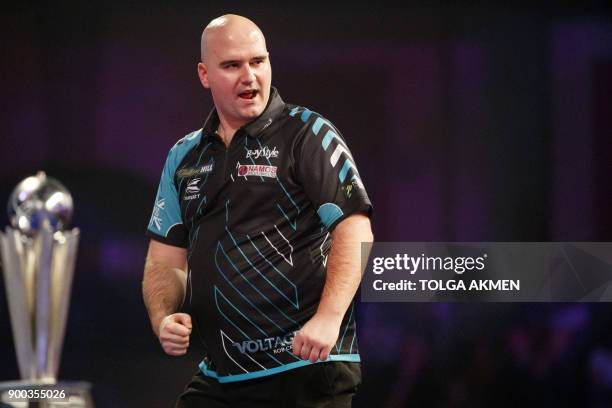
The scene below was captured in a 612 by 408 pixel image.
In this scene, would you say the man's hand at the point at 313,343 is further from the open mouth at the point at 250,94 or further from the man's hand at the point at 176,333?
the open mouth at the point at 250,94

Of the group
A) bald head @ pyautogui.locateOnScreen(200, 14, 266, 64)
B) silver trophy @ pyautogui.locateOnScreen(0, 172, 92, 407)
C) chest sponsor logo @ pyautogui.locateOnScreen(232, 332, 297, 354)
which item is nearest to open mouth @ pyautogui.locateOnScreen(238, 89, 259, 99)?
bald head @ pyautogui.locateOnScreen(200, 14, 266, 64)

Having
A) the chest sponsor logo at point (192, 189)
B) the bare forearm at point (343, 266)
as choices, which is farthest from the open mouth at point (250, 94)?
the bare forearm at point (343, 266)

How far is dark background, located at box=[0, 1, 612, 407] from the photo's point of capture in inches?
145

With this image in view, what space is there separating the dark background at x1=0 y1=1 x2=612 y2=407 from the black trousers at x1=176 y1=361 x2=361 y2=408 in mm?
1450

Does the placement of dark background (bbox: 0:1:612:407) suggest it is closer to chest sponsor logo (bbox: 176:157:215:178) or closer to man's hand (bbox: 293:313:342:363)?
chest sponsor logo (bbox: 176:157:215:178)

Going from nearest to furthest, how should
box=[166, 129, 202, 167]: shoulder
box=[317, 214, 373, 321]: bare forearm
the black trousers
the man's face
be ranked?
box=[317, 214, 373, 321]: bare forearm → the black trousers → the man's face → box=[166, 129, 202, 167]: shoulder

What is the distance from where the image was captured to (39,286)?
0.96 m

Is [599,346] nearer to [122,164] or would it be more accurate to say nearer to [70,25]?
[122,164]

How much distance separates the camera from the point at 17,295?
3.17 feet

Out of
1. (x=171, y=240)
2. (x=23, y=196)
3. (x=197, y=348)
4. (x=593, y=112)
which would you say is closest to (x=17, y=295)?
(x=23, y=196)

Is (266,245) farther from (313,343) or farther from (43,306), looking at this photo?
(43,306)

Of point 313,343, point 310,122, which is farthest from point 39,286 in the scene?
point 310,122

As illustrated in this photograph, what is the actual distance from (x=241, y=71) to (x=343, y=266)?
584 millimetres

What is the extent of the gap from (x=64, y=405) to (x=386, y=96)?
9.40ft
